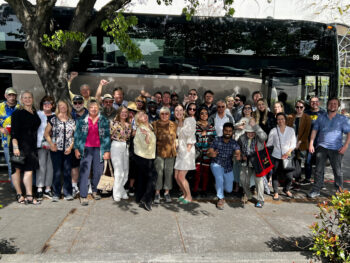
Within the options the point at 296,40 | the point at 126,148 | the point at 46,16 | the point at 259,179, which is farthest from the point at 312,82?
the point at 46,16

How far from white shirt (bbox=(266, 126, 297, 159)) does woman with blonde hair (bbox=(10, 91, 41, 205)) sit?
4759mm

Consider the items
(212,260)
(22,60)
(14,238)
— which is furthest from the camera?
(22,60)

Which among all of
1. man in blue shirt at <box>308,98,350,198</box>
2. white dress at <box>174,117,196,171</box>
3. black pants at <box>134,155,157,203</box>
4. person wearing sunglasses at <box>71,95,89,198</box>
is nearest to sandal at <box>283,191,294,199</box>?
man in blue shirt at <box>308,98,350,198</box>

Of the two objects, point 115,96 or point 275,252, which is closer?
point 275,252

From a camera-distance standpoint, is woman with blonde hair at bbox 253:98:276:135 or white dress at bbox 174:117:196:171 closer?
white dress at bbox 174:117:196:171

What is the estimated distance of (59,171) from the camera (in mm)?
5605

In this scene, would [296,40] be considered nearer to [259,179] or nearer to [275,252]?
[259,179]

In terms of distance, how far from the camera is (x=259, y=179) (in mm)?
5520

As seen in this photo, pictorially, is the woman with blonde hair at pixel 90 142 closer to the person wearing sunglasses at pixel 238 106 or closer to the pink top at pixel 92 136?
the pink top at pixel 92 136

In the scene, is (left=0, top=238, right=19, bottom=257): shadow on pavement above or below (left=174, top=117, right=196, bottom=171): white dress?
below

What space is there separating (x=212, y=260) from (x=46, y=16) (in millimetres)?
5537

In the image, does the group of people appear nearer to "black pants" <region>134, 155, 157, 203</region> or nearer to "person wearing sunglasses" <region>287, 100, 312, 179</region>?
"black pants" <region>134, 155, 157, 203</region>

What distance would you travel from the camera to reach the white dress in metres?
5.39

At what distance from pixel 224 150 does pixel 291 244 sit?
6.70 ft
